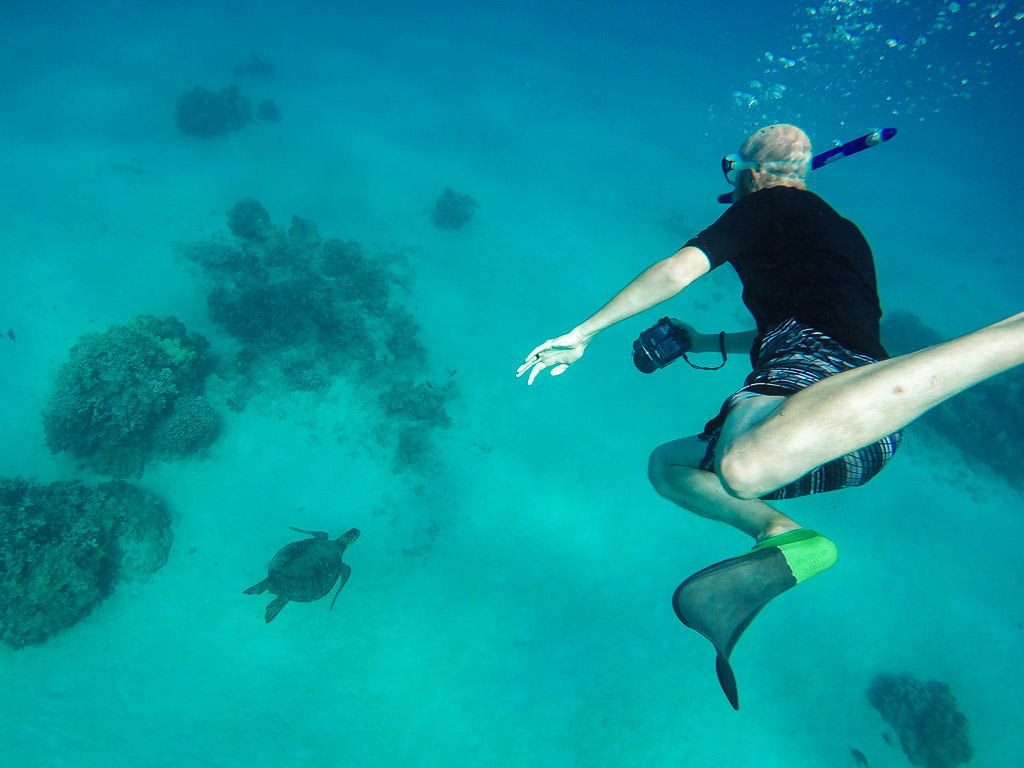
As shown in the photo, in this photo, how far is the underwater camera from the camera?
4270 millimetres

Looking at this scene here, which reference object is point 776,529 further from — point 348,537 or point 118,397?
point 118,397

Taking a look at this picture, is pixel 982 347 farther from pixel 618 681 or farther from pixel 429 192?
pixel 429 192

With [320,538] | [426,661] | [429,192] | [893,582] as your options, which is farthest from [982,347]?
[429,192]

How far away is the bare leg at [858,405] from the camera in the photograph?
5.38 ft

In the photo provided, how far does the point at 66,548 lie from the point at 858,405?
10.8 metres

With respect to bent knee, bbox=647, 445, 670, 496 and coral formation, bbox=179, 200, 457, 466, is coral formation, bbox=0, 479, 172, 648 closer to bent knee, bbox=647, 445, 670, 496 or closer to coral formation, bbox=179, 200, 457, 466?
coral formation, bbox=179, 200, 457, 466

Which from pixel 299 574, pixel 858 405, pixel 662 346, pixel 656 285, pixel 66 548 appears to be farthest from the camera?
pixel 66 548

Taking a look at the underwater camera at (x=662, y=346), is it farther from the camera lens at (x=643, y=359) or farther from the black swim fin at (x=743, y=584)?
the black swim fin at (x=743, y=584)

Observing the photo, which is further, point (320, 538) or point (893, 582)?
point (893, 582)

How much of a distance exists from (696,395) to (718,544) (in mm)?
4171

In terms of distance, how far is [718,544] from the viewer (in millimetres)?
10078

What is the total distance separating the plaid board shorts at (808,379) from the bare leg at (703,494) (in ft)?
1.25

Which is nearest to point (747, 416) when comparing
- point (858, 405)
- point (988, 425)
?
point (858, 405)

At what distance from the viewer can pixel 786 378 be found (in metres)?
2.18
